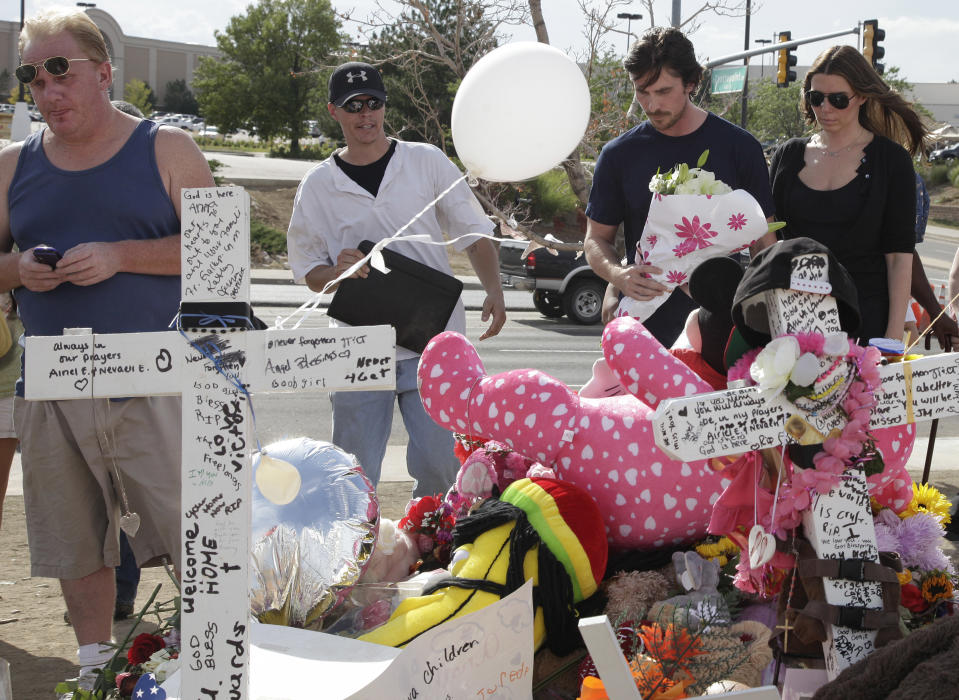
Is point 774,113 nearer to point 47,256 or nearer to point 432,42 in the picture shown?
point 432,42

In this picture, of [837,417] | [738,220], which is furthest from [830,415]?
[738,220]

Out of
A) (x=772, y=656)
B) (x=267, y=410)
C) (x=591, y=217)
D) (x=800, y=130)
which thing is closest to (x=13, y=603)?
(x=591, y=217)

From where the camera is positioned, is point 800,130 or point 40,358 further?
point 800,130

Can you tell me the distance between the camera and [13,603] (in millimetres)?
3859

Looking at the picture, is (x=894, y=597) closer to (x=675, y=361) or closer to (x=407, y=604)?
(x=675, y=361)

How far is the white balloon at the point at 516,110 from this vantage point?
3041 mm

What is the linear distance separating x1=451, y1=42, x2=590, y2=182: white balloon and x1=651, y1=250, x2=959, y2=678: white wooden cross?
1207 millimetres

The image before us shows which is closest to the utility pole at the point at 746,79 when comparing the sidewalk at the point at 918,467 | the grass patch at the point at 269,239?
the sidewalk at the point at 918,467

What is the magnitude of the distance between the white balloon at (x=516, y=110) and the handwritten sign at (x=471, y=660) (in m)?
1.50

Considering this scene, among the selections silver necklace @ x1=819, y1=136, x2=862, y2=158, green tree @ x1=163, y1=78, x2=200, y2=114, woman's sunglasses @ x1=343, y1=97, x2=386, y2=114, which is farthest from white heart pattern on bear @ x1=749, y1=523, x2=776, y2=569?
green tree @ x1=163, y1=78, x2=200, y2=114

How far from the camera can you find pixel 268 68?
1689 inches

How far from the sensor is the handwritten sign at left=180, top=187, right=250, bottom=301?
188 centimetres

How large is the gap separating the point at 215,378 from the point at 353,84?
79.0 inches

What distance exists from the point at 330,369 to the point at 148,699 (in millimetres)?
848
